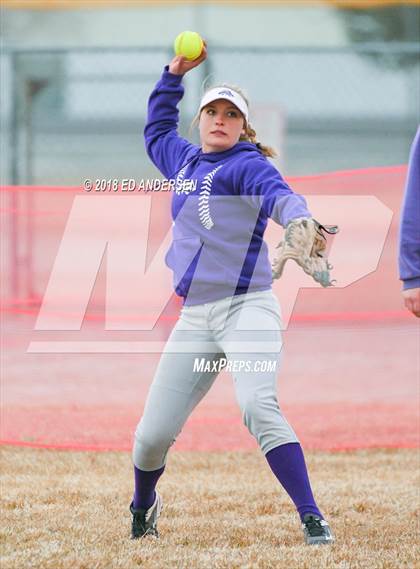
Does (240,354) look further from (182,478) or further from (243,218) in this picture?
(182,478)

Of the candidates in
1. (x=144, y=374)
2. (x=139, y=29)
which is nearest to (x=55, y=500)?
(x=144, y=374)

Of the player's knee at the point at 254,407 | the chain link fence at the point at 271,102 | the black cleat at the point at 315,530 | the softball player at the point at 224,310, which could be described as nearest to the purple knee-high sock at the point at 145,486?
the softball player at the point at 224,310

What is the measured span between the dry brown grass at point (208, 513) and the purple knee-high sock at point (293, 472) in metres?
0.16

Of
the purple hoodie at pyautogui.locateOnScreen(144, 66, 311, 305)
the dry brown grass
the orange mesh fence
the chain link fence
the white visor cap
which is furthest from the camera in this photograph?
the chain link fence

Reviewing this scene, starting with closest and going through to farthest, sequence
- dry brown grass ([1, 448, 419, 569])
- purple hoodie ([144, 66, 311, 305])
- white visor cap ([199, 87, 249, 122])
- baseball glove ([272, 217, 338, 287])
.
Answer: baseball glove ([272, 217, 338, 287]), dry brown grass ([1, 448, 419, 569]), purple hoodie ([144, 66, 311, 305]), white visor cap ([199, 87, 249, 122])

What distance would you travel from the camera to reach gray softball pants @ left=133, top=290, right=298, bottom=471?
3.85m

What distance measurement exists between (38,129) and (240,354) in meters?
12.1

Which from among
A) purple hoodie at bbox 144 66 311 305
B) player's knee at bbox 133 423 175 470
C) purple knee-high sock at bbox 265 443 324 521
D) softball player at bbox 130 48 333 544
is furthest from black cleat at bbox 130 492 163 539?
purple hoodie at bbox 144 66 311 305

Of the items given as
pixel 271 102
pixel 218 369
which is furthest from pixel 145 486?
pixel 271 102

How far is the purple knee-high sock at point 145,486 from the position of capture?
13.5ft

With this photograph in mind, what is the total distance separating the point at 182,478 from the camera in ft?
17.5

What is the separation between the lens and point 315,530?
12.7ft

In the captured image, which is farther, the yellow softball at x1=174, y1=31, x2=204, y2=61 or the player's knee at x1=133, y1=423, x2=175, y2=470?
→ the yellow softball at x1=174, y1=31, x2=204, y2=61

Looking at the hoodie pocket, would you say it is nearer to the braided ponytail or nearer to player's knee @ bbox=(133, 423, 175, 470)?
the braided ponytail
